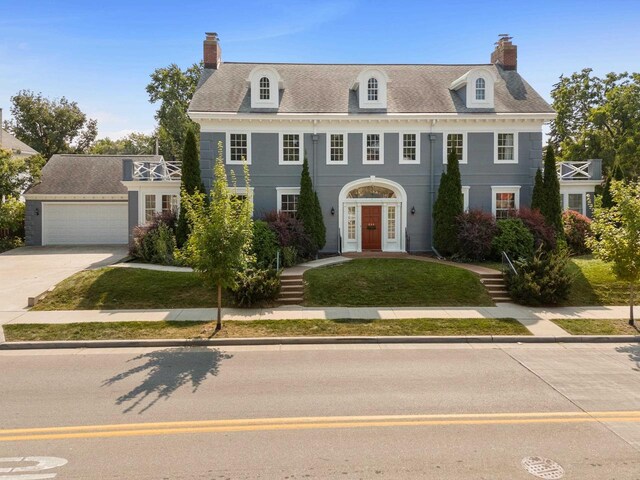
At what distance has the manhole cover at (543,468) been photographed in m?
5.22

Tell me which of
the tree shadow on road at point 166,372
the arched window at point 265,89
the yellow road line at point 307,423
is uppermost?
the arched window at point 265,89

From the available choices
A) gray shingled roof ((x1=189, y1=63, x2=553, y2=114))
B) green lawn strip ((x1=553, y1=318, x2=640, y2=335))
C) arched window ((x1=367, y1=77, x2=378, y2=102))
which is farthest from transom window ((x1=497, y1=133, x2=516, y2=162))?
green lawn strip ((x1=553, y1=318, x2=640, y2=335))

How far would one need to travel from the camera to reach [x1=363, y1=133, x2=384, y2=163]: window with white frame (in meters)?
22.3

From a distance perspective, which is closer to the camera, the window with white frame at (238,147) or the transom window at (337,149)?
the window with white frame at (238,147)

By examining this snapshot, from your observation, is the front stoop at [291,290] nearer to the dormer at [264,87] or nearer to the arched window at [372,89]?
the dormer at [264,87]

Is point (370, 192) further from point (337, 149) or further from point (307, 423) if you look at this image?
point (307, 423)

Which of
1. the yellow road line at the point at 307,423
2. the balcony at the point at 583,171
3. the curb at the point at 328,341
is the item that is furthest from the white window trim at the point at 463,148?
the yellow road line at the point at 307,423

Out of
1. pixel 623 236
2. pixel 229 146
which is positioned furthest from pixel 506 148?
pixel 229 146

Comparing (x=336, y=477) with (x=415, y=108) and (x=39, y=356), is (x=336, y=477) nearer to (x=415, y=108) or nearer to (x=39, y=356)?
(x=39, y=356)

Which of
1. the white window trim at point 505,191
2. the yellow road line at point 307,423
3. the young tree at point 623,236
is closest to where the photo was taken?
the yellow road line at point 307,423

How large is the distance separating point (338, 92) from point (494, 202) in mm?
9779

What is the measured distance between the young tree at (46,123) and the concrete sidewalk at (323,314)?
40262mm

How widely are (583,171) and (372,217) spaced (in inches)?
480

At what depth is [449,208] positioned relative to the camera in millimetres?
20578
